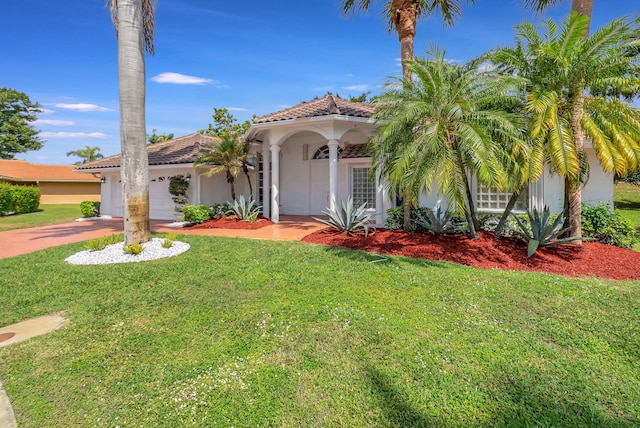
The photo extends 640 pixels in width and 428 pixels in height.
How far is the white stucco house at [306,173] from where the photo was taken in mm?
12719

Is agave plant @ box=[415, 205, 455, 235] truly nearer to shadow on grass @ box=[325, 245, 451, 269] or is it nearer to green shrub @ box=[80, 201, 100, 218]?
shadow on grass @ box=[325, 245, 451, 269]

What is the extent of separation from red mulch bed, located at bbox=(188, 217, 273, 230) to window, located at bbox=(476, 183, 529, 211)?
9402 millimetres

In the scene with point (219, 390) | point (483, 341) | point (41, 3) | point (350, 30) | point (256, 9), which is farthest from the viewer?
point (350, 30)

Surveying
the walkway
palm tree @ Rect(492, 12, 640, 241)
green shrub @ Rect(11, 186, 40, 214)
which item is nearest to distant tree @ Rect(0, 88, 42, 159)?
green shrub @ Rect(11, 186, 40, 214)

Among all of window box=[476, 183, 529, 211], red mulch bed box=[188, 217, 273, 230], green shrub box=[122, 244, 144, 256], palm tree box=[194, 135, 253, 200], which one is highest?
palm tree box=[194, 135, 253, 200]

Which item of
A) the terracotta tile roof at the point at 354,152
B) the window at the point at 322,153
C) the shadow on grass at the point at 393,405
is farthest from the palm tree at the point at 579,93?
the window at the point at 322,153

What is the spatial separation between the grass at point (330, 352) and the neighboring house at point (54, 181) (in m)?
38.8

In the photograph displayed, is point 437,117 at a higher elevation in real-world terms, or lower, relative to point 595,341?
higher

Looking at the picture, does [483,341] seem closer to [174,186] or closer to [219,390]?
[219,390]

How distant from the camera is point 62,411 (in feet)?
10.8

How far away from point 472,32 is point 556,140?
9.27m

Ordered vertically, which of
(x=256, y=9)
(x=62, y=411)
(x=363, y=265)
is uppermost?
(x=256, y=9)

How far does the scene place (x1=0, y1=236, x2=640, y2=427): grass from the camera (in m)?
3.23

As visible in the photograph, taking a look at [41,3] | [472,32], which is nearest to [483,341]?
[472,32]
